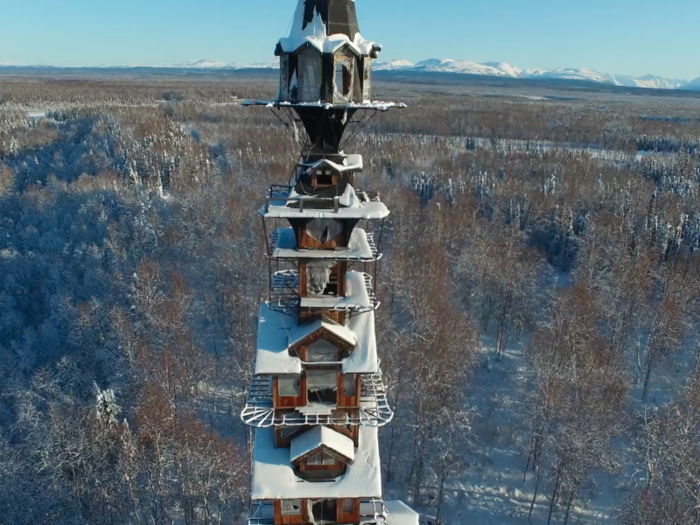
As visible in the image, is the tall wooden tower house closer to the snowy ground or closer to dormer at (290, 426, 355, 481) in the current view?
dormer at (290, 426, 355, 481)

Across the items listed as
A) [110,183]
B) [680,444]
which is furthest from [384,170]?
[680,444]

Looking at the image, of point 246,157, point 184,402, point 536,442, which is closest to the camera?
point 536,442

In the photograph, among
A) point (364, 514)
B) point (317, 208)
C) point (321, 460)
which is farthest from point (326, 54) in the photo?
point (364, 514)

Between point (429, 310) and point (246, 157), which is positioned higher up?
point (246, 157)

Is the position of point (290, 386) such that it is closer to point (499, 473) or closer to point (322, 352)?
point (322, 352)

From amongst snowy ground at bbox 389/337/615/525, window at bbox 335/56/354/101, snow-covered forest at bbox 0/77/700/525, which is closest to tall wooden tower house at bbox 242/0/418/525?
window at bbox 335/56/354/101

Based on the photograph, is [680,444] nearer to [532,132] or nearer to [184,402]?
[184,402]
